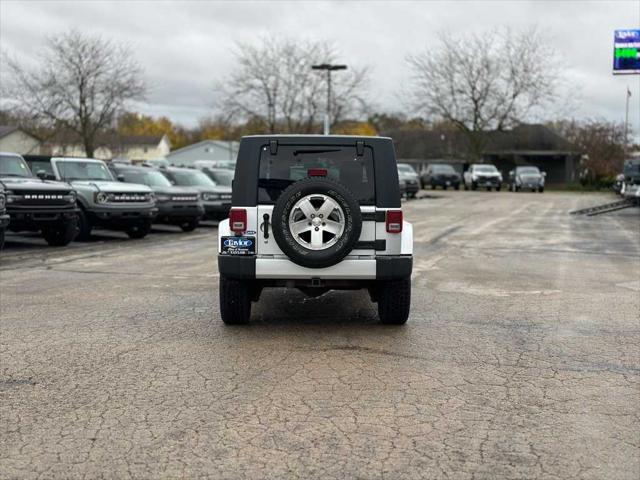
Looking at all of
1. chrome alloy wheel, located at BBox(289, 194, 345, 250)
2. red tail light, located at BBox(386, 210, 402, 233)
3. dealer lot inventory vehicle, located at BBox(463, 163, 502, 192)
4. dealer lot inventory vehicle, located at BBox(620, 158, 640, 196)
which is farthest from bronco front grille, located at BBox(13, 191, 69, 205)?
dealer lot inventory vehicle, located at BBox(463, 163, 502, 192)

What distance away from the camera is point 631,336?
725cm

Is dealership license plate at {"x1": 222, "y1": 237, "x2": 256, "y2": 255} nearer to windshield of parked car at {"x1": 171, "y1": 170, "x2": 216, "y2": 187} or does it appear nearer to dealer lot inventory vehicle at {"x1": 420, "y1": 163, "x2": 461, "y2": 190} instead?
windshield of parked car at {"x1": 171, "y1": 170, "x2": 216, "y2": 187}

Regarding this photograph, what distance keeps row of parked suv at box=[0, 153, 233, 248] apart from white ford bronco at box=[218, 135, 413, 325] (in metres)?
6.90

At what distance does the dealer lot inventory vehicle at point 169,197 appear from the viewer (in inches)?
733

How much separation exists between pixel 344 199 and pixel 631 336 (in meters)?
3.02

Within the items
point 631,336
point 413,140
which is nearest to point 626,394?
point 631,336

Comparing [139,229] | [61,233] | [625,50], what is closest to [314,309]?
[61,233]

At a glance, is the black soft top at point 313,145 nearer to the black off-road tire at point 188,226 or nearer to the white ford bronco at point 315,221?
the white ford bronco at point 315,221

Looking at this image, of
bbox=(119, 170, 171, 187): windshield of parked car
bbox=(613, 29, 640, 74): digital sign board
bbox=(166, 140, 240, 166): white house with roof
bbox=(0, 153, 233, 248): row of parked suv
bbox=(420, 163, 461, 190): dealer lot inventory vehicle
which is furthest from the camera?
bbox=(166, 140, 240, 166): white house with roof

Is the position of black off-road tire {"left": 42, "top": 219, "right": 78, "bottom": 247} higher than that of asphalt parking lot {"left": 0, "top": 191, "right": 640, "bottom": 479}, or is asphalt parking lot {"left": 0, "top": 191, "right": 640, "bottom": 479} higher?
black off-road tire {"left": 42, "top": 219, "right": 78, "bottom": 247}

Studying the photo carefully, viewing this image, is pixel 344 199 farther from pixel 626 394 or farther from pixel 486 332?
pixel 626 394

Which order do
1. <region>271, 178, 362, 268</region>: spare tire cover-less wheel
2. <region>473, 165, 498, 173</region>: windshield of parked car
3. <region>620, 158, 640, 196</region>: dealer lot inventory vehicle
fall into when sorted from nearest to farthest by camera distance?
<region>271, 178, 362, 268</region>: spare tire cover-less wheel
<region>620, 158, 640, 196</region>: dealer lot inventory vehicle
<region>473, 165, 498, 173</region>: windshield of parked car

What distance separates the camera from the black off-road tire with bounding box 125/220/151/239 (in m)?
17.3

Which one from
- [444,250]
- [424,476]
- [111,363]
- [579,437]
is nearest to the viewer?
[424,476]
